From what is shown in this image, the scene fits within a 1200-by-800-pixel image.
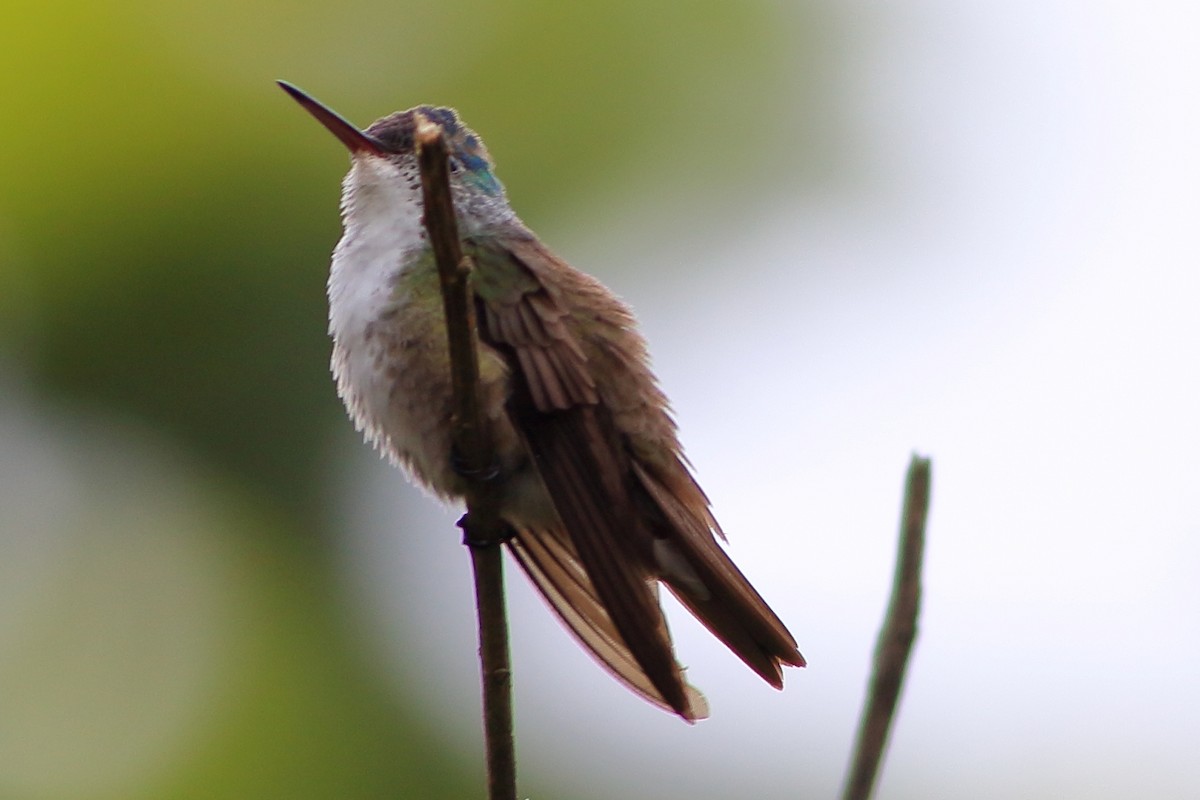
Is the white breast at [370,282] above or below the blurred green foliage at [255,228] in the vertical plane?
below

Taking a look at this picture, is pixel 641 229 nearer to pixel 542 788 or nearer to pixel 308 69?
pixel 308 69

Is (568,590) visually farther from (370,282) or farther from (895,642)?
(895,642)

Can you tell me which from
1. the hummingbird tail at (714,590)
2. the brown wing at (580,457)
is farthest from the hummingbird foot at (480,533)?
the hummingbird tail at (714,590)

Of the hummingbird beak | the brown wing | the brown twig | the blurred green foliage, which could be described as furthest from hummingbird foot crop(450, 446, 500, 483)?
the blurred green foliage

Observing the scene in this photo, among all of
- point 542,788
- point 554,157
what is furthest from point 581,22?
point 542,788

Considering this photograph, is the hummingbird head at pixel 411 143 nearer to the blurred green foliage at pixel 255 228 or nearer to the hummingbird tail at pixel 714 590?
the hummingbird tail at pixel 714 590

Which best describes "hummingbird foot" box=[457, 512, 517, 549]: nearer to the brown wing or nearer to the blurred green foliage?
the brown wing

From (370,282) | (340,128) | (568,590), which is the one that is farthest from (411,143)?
(568,590)
